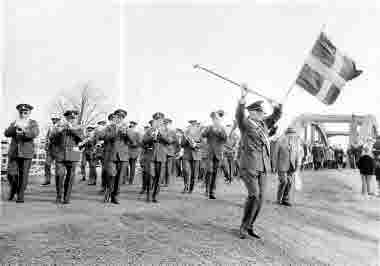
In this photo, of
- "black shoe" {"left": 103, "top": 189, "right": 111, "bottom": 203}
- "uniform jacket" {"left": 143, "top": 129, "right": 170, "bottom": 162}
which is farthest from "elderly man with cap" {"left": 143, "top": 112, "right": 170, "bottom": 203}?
"black shoe" {"left": 103, "top": 189, "right": 111, "bottom": 203}

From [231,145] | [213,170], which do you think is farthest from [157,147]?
[231,145]

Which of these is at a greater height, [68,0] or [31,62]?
[68,0]

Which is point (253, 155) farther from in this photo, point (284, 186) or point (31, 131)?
point (31, 131)

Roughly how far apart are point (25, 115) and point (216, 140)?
4.29m

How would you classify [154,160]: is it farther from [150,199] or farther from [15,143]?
[15,143]

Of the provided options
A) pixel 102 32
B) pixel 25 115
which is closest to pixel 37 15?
pixel 102 32

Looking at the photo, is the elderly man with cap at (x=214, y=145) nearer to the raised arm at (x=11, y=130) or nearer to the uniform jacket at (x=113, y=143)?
the uniform jacket at (x=113, y=143)

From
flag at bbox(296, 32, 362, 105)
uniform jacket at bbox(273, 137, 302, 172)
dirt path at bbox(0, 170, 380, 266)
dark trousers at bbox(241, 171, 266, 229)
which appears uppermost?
flag at bbox(296, 32, 362, 105)

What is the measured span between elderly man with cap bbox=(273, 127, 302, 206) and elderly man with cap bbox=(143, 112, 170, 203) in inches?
109

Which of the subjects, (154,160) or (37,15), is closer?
(37,15)

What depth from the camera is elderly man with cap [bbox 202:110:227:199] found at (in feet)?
28.9

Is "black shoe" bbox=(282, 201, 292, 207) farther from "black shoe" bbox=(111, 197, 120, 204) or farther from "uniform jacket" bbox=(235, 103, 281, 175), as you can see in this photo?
"black shoe" bbox=(111, 197, 120, 204)

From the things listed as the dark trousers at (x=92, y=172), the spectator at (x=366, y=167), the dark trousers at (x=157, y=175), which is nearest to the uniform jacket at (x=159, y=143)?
the dark trousers at (x=157, y=175)

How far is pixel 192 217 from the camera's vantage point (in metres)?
6.30
